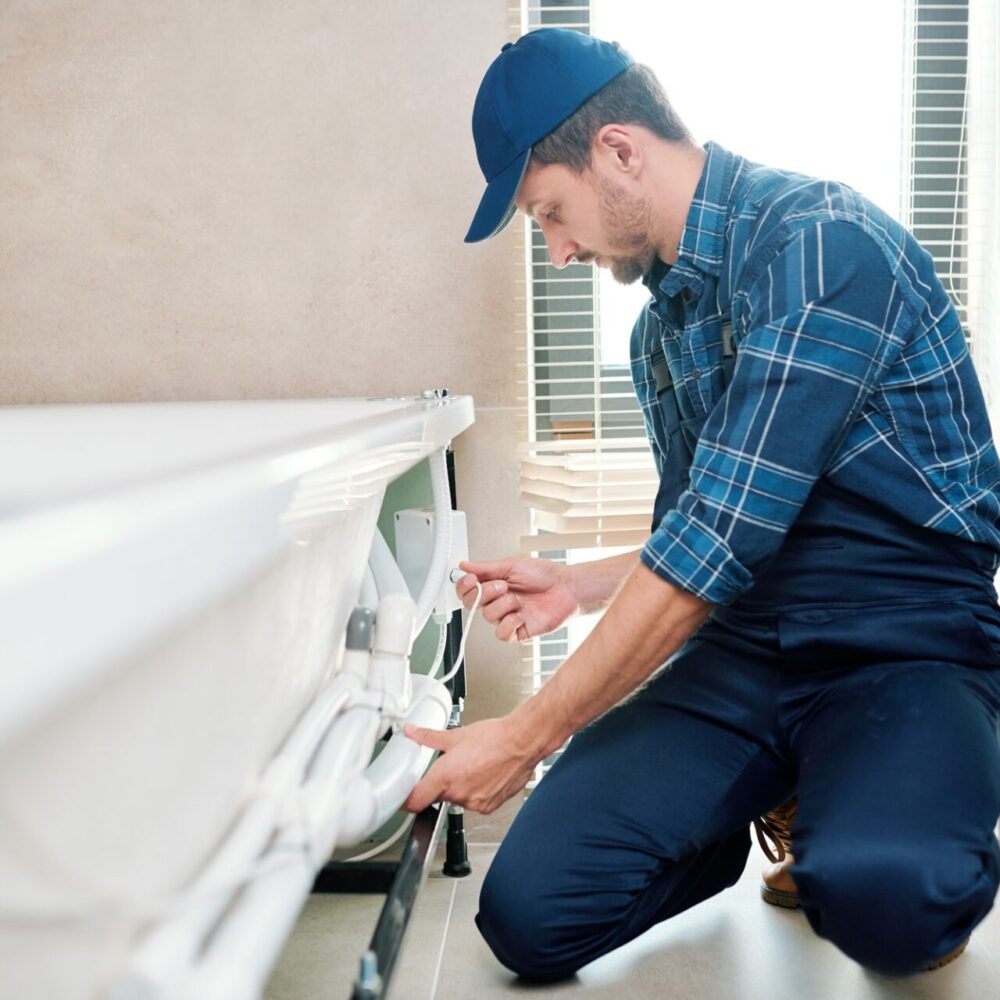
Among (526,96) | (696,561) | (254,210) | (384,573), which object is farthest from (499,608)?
(254,210)

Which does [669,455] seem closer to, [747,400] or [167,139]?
[747,400]

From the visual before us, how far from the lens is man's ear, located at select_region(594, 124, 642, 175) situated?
125cm

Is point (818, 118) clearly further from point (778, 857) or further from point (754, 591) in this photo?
point (778, 857)

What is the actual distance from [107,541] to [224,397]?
1.71 m

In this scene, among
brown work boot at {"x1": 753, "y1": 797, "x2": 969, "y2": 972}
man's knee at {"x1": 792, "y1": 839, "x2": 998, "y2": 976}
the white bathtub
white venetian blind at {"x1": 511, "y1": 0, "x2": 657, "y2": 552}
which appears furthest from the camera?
white venetian blind at {"x1": 511, "y1": 0, "x2": 657, "y2": 552}

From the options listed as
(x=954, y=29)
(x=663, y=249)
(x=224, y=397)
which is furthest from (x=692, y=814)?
(x=954, y=29)

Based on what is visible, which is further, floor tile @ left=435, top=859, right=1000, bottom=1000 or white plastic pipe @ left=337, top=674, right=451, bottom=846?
floor tile @ left=435, top=859, right=1000, bottom=1000

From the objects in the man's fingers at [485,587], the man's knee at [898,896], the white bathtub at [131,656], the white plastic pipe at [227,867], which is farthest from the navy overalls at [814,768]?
the white bathtub at [131,656]

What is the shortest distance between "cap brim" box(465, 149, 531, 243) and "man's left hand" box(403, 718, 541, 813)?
1.91ft

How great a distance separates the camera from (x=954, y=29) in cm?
201

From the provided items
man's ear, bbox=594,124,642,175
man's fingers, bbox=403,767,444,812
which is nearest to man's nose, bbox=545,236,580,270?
man's ear, bbox=594,124,642,175

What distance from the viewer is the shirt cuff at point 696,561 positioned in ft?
3.52

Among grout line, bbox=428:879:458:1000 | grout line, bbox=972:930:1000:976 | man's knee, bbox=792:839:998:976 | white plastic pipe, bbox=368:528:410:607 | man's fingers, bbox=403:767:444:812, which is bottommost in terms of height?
grout line, bbox=428:879:458:1000

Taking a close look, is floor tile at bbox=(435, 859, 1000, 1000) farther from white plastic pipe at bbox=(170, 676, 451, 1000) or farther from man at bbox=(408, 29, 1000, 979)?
white plastic pipe at bbox=(170, 676, 451, 1000)
